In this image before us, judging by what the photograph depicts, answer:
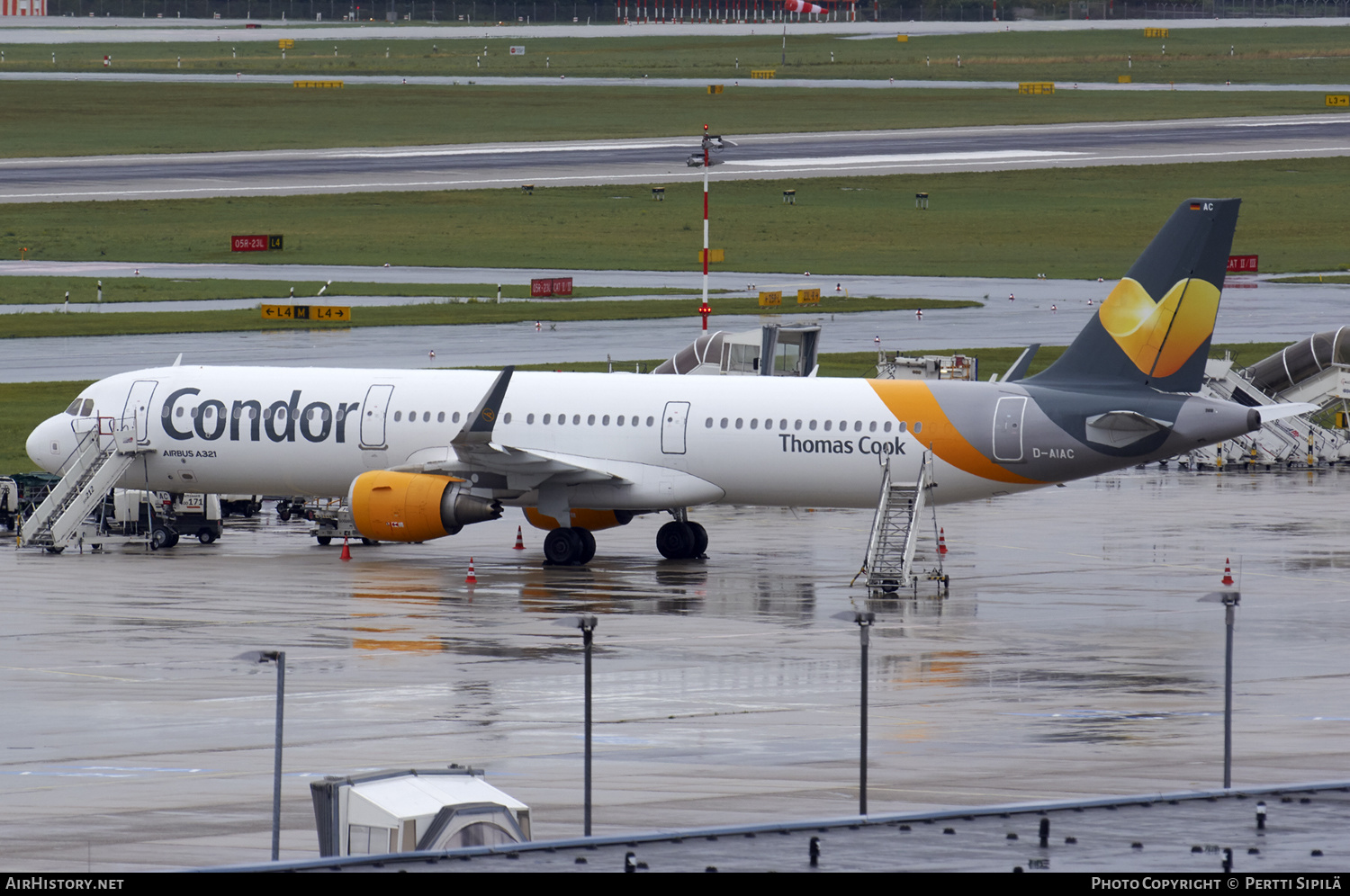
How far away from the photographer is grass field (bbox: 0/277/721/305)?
9006 cm

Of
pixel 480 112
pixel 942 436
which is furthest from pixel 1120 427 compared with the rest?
pixel 480 112

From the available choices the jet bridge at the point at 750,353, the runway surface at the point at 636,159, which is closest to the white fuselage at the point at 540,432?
the jet bridge at the point at 750,353

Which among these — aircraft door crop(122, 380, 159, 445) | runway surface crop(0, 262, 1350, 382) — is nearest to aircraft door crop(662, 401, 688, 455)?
aircraft door crop(122, 380, 159, 445)

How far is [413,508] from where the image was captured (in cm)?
4291

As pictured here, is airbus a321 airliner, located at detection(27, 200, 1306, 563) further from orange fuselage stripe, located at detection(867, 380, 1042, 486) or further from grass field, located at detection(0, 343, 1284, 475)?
grass field, located at detection(0, 343, 1284, 475)

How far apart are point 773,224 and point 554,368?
48531 mm

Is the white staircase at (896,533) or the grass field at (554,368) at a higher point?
the grass field at (554,368)

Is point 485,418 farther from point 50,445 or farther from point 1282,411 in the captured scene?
point 1282,411

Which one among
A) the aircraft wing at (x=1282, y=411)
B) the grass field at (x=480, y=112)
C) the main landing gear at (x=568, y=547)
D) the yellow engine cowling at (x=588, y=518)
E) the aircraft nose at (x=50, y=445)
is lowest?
the main landing gear at (x=568, y=547)

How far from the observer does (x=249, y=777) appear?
81.5 ft

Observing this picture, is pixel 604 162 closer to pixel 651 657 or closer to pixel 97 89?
pixel 97 89

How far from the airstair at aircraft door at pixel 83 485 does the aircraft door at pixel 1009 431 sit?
61.5 feet

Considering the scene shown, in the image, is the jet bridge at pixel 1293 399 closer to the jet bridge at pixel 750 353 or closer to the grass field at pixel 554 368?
the grass field at pixel 554 368

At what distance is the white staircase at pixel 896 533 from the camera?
40.3 metres
